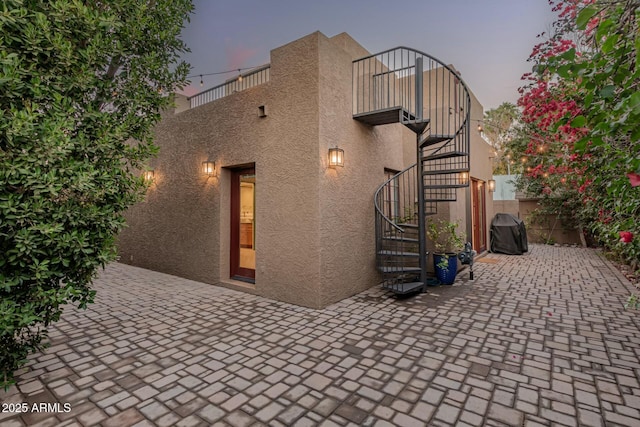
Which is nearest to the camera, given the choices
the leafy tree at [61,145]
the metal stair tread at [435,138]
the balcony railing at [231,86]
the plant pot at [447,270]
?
the leafy tree at [61,145]

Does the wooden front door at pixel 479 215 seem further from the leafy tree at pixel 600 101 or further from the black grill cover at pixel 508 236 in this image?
the leafy tree at pixel 600 101

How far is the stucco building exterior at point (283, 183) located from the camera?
13.9 feet

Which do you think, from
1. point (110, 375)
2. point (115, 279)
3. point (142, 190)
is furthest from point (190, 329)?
point (115, 279)

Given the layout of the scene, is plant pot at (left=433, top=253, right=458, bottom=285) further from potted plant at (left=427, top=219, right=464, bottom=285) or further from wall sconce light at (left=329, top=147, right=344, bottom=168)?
wall sconce light at (left=329, top=147, right=344, bottom=168)

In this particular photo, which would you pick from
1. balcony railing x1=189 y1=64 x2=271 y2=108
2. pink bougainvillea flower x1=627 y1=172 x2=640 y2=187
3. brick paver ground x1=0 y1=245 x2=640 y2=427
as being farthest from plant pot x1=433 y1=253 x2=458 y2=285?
balcony railing x1=189 y1=64 x2=271 y2=108

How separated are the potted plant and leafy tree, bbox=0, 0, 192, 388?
15.9ft

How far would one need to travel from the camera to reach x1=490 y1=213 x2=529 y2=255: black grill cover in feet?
29.0

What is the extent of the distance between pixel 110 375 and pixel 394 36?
28.2 feet

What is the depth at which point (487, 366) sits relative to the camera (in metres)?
2.56

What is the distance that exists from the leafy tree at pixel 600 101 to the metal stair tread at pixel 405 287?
238 centimetres

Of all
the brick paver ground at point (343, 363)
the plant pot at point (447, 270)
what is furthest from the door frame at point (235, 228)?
the plant pot at point (447, 270)

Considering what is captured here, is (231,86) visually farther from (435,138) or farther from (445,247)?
(445,247)

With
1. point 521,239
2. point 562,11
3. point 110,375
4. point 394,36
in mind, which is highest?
point 394,36

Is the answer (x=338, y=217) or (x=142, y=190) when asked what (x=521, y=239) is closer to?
(x=338, y=217)
